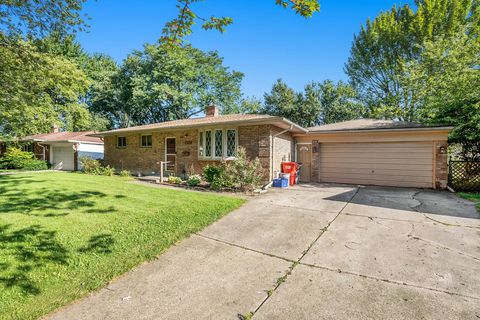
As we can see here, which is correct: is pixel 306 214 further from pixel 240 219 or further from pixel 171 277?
pixel 171 277

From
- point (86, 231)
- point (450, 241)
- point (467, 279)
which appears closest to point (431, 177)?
point (450, 241)

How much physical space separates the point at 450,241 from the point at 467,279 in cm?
135

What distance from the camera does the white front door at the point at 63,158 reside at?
18.9 meters

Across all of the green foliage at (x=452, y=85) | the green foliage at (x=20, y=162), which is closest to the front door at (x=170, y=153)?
the green foliage at (x=452, y=85)

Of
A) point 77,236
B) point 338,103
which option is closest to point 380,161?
point 77,236

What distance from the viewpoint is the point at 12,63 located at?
757cm

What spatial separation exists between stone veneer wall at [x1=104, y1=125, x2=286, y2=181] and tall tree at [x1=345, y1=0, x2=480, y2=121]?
1281cm

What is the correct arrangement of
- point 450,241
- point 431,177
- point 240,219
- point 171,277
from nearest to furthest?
point 171,277
point 450,241
point 240,219
point 431,177

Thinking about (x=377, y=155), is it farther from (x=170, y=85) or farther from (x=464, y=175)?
(x=170, y=85)

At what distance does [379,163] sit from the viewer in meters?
10.2

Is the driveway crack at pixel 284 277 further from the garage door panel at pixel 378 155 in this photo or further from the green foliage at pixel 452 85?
the green foliage at pixel 452 85

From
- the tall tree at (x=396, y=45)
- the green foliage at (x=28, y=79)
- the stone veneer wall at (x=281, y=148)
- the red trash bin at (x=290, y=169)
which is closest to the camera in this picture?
the green foliage at (x=28, y=79)

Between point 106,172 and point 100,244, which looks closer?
point 100,244

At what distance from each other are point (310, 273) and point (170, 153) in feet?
35.6
